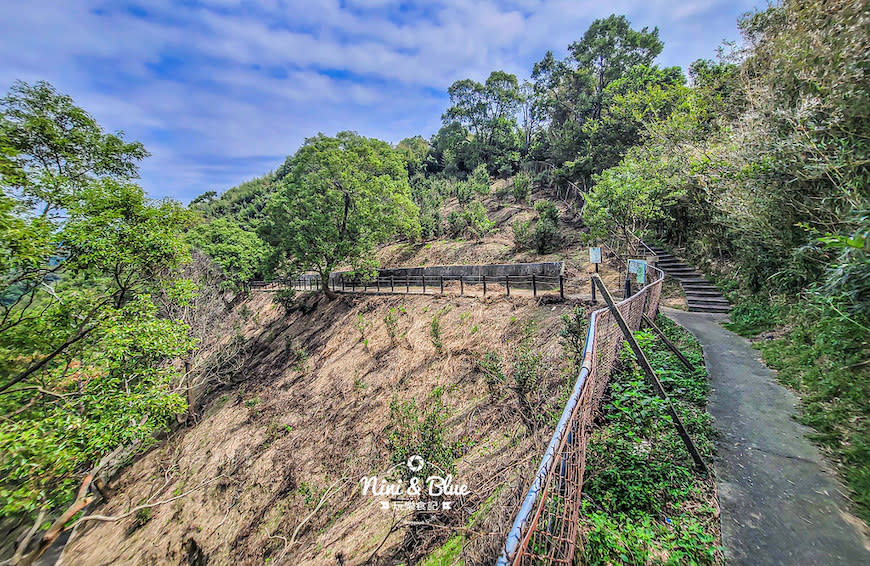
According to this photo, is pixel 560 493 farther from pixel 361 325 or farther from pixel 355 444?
pixel 361 325

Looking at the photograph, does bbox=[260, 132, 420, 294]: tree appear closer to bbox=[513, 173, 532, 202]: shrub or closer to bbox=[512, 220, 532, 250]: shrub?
bbox=[512, 220, 532, 250]: shrub

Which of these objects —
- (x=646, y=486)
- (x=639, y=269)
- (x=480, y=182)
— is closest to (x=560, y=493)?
(x=646, y=486)

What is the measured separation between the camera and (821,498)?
2914 mm

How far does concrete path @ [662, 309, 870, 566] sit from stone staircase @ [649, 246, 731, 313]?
6.25 meters

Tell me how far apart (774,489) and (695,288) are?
10760 millimetres

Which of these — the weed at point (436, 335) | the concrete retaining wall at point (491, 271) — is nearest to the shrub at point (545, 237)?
the concrete retaining wall at point (491, 271)

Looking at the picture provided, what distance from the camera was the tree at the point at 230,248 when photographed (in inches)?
897

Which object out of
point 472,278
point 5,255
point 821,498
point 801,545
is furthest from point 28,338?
point 472,278

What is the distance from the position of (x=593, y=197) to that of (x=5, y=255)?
16667 mm

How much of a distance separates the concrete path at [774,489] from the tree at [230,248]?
990 inches

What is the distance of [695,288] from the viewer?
11375 mm

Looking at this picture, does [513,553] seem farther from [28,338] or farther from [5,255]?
[28,338]

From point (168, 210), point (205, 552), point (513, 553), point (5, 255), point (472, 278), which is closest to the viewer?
point (513, 553)

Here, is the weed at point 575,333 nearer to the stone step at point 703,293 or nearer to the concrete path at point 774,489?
the concrete path at point 774,489
